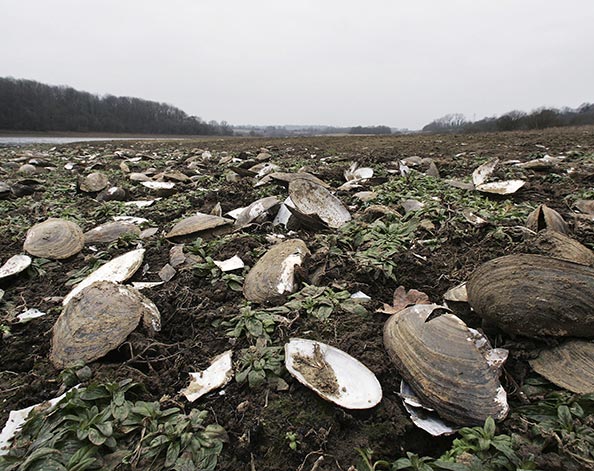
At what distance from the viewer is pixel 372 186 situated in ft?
16.4

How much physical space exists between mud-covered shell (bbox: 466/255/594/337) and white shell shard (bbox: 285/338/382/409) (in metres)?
0.72

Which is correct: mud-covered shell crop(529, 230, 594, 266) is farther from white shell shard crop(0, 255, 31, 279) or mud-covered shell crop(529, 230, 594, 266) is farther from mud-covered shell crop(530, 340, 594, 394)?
white shell shard crop(0, 255, 31, 279)

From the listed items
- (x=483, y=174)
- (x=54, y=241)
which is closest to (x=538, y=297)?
(x=483, y=174)

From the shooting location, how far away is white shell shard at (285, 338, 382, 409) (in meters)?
1.52

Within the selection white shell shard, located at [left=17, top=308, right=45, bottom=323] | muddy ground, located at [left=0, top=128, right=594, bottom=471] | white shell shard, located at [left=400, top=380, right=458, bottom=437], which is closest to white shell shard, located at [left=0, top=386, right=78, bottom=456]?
muddy ground, located at [left=0, top=128, right=594, bottom=471]

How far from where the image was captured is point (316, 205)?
3.74m

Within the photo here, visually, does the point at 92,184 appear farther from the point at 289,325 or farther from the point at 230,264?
the point at 289,325

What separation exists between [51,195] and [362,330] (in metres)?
6.30

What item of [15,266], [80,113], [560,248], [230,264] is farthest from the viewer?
[80,113]

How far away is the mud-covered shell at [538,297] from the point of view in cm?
156

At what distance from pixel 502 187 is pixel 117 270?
4.04m

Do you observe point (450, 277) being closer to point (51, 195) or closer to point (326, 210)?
point (326, 210)

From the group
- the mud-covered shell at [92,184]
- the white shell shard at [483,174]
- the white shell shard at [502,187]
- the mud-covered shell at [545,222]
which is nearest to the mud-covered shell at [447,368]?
the mud-covered shell at [545,222]

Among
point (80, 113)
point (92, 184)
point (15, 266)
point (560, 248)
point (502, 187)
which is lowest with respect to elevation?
point (15, 266)
